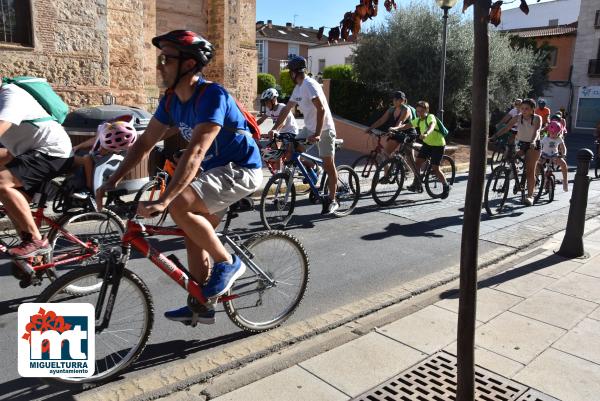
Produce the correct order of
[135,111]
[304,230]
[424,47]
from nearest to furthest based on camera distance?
1. [304,230]
2. [135,111]
3. [424,47]

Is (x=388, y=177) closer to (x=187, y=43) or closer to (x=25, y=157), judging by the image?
(x=25, y=157)

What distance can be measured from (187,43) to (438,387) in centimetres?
249

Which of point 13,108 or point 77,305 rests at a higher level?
point 13,108

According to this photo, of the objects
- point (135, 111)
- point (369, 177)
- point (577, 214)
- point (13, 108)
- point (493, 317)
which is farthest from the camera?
point (369, 177)

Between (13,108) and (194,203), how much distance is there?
1.79 m

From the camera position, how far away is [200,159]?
9.30 ft

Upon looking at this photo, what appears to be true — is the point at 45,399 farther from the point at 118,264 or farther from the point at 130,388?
the point at 118,264

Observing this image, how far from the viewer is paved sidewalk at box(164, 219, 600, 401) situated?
3.02 m

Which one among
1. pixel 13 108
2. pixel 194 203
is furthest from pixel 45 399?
pixel 13 108

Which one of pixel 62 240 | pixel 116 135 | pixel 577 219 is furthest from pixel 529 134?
pixel 62 240

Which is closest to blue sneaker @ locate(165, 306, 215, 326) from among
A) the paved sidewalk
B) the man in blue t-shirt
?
the man in blue t-shirt

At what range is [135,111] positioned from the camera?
9.19 m

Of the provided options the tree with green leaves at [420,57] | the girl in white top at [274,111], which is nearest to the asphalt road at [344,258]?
the girl in white top at [274,111]

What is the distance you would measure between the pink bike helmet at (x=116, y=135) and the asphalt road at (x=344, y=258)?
1.28 metres
